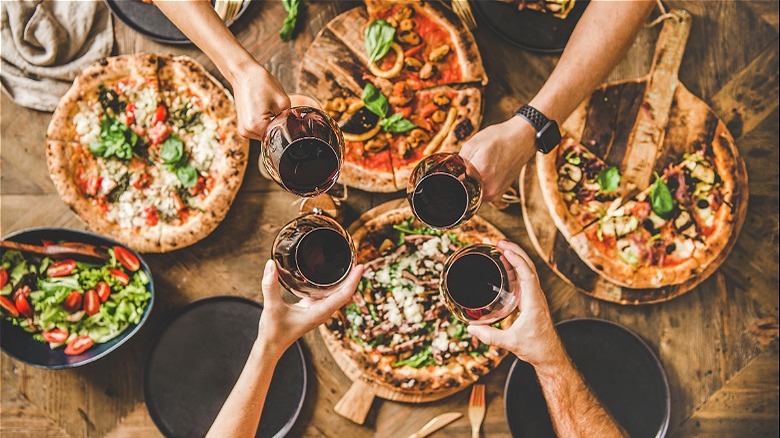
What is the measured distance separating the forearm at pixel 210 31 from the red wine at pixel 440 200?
826mm

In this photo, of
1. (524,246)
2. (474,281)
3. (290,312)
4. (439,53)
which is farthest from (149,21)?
(524,246)

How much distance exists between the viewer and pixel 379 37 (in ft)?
8.64

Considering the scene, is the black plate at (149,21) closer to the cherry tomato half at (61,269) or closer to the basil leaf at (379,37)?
the basil leaf at (379,37)

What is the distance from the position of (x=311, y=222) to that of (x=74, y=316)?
136 cm

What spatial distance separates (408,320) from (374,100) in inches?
41.3

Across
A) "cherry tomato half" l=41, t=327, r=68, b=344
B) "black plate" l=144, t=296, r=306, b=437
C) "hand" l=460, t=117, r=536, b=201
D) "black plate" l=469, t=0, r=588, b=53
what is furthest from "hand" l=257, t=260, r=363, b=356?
"black plate" l=469, t=0, r=588, b=53

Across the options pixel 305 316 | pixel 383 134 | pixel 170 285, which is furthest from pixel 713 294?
pixel 170 285

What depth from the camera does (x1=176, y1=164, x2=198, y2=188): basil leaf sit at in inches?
104

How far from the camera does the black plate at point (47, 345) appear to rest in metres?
2.55

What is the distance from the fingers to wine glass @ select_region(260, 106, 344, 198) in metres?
0.30

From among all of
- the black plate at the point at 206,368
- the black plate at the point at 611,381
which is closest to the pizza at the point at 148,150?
the black plate at the point at 206,368

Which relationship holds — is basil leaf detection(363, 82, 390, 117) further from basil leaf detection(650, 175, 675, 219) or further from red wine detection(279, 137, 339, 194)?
basil leaf detection(650, 175, 675, 219)

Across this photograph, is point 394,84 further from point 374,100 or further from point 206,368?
point 206,368

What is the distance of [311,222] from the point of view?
84.0 inches
